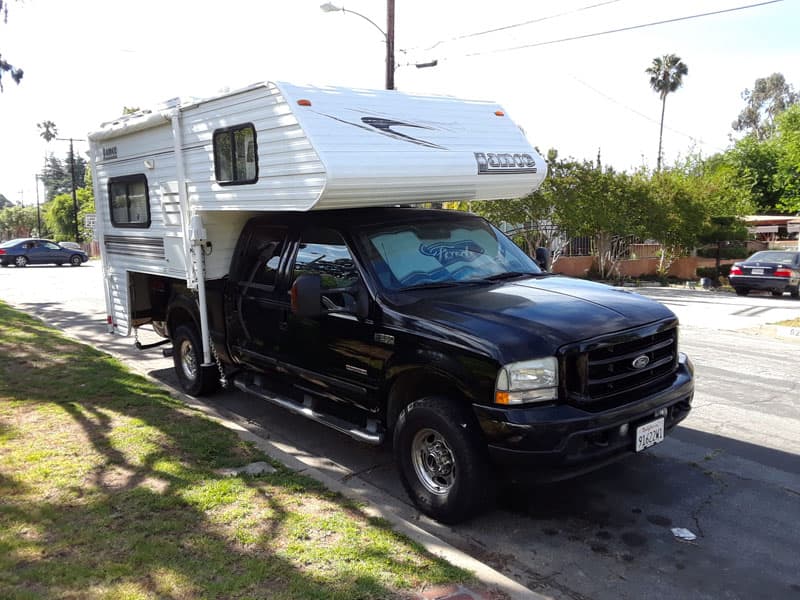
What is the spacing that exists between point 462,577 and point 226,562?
1.27 meters

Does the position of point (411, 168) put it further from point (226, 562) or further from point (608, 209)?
point (608, 209)

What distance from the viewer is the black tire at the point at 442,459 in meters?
3.91

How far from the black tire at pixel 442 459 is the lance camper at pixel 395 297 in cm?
1

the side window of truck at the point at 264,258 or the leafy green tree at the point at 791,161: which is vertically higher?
the leafy green tree at the point at 791,161

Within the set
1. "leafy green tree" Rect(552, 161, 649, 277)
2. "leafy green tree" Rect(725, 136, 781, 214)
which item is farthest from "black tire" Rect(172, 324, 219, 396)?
"leafy green tree" Rect(725, 136, 781, 214)

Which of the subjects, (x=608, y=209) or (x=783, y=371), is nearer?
(x=783, y=371)

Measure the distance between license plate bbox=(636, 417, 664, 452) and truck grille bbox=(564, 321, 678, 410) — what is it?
0.20m

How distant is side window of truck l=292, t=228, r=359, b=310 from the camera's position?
485 cm

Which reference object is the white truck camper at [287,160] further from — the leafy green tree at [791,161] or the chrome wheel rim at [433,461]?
the leafy green tree at [791,161]

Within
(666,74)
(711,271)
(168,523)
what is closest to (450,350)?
(168,523)

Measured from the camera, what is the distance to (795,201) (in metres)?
27.8

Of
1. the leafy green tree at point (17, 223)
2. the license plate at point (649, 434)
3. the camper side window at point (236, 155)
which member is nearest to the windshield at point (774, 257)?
the license plate at point (649, 434)

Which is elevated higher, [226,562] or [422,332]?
[422,332]

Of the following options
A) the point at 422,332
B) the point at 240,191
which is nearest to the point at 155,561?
the point at 422,332
